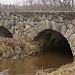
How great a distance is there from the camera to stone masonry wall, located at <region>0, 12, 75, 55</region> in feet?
41.8

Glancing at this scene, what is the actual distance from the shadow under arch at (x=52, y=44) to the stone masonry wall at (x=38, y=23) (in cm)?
58

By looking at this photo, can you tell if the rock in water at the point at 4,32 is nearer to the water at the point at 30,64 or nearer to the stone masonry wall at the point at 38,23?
the stone masonry wall at the point at 38,23

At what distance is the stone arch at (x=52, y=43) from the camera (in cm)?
1534

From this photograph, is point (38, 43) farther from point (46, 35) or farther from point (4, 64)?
point (4, 64)

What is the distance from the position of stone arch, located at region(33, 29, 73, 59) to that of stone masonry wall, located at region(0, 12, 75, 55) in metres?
0.60

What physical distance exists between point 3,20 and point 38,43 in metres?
3.07

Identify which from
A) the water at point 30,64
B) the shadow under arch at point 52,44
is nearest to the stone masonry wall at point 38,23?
the shadow under arch at point 52,44

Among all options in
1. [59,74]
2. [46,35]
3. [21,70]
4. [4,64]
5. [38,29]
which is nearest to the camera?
[59,74]

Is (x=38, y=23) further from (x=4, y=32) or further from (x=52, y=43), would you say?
(x=4, y=32)

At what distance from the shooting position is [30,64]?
13406 mm

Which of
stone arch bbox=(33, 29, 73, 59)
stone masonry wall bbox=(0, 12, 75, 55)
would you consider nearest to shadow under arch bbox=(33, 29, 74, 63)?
stone arch bbox=(33, 29, 73, 59)

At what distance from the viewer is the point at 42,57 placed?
48.0ft

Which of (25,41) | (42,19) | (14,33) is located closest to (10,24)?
(14,33)

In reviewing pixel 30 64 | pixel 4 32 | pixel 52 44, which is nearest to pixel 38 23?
pixel 30 64
